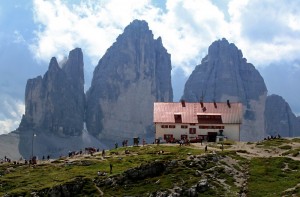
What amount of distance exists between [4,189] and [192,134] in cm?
5334

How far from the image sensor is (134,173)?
83.9 m

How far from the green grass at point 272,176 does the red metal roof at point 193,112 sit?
1743 inches

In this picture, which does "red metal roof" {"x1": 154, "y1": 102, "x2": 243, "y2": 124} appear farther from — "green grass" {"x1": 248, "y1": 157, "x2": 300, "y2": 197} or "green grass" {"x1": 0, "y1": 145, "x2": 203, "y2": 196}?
"green grass" {"x1": 248, "y1": 157, "x2": 300, "y2": 197}

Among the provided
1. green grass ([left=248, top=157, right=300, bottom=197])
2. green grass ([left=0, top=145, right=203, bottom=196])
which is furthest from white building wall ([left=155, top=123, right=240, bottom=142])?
green grass ([left=248, top=157, right=300, bottom=197])

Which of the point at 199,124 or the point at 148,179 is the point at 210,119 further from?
the point at 148,179

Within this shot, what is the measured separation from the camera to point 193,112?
13825 cm

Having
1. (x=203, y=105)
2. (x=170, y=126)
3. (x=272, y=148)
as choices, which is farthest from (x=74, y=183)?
(x=203, y=105)

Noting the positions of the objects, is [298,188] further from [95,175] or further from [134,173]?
[95,175]

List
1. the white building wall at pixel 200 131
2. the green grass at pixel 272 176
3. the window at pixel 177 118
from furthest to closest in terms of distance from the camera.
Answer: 1. the window at pixel 177 118
2. the white building wall at pixel 200 131
3. the green grass at pixel 272 176

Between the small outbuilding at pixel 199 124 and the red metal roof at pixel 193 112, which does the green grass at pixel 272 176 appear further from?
the red metal roof at pixel 193 112

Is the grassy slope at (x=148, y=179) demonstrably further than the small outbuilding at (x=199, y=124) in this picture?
No

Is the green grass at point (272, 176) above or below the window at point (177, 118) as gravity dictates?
below

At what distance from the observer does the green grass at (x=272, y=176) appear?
73.6 meters

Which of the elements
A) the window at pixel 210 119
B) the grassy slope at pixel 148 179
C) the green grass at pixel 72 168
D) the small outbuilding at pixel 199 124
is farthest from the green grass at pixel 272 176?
the window at pixel 210 119
